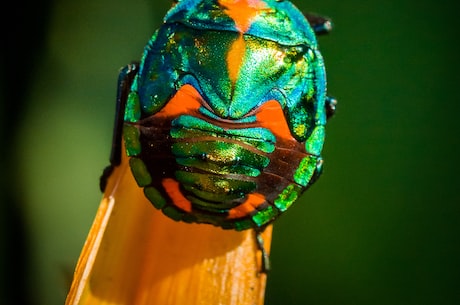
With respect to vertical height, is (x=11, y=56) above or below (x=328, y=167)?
above

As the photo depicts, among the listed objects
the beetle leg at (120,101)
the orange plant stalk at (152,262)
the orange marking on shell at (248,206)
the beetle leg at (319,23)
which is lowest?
the orange plant stalk at (152,262)

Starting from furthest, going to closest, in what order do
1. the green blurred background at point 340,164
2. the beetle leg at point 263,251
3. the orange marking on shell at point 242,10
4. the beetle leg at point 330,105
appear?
1. the green blurred background at point 340,164
2. the beetle leg at point 330,105
3. the orange marking on shell at point 242,10
4. the beetle leg at point 263,251

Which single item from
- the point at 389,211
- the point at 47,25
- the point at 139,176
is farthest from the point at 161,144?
the point at 47,25

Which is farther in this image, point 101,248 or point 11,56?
point 11,56

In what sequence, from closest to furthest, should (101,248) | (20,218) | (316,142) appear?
(101,248), (316,142), (20,218)

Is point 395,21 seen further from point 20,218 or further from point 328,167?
point 20,218

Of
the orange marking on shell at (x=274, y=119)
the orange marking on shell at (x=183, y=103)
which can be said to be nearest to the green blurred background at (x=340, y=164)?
the orange marking on shell at (x=274, y=119)

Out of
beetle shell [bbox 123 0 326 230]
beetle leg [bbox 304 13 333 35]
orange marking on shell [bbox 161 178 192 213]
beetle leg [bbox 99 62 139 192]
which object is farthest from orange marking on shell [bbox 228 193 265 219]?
beetle leg [bbox 304 13 333 35]

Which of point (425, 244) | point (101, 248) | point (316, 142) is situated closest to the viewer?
point (101, 248)

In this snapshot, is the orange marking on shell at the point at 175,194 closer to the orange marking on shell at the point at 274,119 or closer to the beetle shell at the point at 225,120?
the beetle shell at the point at 225,120
